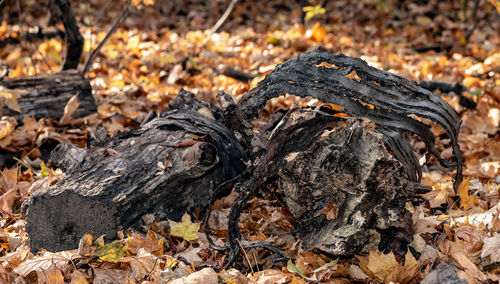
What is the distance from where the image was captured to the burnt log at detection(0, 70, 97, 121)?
4.07 metres

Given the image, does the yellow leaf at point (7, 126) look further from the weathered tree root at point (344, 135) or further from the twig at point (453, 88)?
the twig at point (453, 88)

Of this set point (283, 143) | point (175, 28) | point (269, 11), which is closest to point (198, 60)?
point (175, 28)

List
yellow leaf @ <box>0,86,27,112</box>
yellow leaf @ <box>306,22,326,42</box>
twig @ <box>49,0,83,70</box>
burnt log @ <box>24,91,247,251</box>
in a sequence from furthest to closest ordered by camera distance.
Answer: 1. yellow leaf @ <box>306,22,326,42</box>
2. twig @ <box>49,0,83,70</box>
3. yellow leaf @ <box>0,86,27,112</box>
4. burnt log @ <box>24,91,247,251</box>

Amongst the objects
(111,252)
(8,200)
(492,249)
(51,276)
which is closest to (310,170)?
(492,249)

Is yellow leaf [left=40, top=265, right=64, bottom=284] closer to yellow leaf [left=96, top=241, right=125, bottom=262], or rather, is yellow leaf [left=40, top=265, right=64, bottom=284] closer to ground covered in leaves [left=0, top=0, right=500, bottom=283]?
ground covered in leaves [left=0, top=0, right=500, bottom=283]

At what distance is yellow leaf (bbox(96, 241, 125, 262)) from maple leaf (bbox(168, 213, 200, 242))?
297 millimetres

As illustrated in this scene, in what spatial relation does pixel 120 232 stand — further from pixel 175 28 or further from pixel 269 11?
pixel 269 11

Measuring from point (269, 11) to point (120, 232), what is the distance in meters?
7.55

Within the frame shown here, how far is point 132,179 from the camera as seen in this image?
255 cm

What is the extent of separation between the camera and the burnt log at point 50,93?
4074 millimetres

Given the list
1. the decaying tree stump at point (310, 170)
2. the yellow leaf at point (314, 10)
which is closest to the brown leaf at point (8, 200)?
the decaying tree stump at point (310, 170)

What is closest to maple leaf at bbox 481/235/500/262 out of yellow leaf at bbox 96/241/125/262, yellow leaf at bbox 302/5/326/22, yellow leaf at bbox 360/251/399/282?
yellow leaf at bbox 360/251/399/282

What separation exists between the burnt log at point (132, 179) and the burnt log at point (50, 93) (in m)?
1.45

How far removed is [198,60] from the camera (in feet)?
20.6
